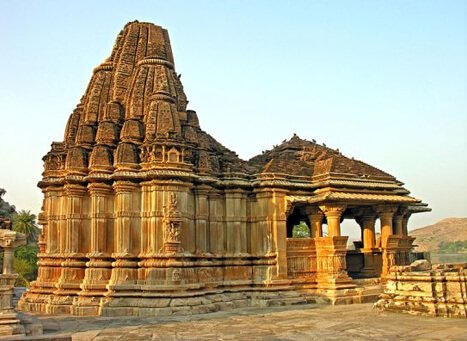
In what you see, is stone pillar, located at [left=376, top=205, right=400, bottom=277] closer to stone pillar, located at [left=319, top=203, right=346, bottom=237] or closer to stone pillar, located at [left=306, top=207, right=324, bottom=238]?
stone pillar, located at [left=319, top=203, right=346, bottom=237]

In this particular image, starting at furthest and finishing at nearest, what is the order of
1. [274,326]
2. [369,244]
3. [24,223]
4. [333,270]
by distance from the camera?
[24,223] < [369,244] < [333,270] < [274,326]

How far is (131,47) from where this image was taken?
19125 mm

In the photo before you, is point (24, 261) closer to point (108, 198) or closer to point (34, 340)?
point (108, 198)

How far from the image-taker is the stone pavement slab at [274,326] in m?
10.4

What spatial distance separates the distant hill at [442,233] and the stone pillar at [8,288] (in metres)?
136

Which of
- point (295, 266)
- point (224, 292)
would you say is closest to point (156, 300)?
point (224, 292)

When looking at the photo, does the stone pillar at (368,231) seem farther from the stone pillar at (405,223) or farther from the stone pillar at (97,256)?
the stone pillar at (97,256)

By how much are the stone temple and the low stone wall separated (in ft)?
10.1

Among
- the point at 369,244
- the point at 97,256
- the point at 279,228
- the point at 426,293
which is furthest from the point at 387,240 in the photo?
the point at 97,256

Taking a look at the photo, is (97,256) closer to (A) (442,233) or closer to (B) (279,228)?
(B) (279,228)

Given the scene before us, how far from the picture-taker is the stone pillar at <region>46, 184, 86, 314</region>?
15992mm

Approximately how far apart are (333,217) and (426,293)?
4952 millimetres

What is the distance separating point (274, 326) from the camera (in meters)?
12.0

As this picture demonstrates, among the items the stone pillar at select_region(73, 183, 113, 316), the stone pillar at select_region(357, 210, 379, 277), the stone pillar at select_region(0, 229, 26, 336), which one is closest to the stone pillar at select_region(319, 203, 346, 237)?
the stone pillar at select_region(357, 210, 379, 277)
